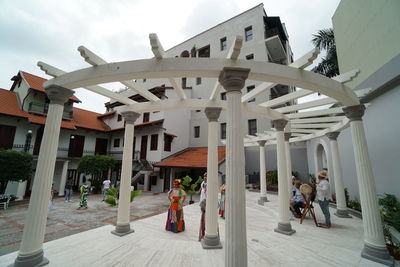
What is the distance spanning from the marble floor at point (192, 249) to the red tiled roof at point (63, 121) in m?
15.2

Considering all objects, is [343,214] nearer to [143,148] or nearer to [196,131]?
[196,131]

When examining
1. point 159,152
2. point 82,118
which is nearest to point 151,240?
point 159,152

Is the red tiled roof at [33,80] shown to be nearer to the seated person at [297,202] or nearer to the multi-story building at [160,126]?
the multi-story building at [160,126]

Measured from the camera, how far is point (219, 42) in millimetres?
20703

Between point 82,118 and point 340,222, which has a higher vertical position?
point 82,118

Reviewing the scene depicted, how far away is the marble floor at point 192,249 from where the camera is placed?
11.8 feet

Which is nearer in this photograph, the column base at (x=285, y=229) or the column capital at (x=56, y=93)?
the column capital at (x=56, y=93)

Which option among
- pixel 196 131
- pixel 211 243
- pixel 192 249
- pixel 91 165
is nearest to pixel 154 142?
pixel 196 131

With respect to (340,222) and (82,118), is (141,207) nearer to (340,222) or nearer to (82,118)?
(340,222)

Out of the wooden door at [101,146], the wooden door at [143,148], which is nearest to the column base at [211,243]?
the wooden door at [143,148]

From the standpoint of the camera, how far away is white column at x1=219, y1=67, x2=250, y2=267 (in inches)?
103

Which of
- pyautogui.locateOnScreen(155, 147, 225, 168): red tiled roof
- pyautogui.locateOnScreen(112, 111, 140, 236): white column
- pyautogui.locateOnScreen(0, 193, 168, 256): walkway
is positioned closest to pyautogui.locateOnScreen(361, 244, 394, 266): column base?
pyautogui.locateOnScreen(112, 111, 140, 236): white column

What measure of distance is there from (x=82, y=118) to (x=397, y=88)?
80.9ft

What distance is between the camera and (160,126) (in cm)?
1766
